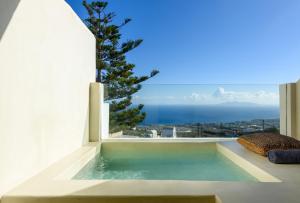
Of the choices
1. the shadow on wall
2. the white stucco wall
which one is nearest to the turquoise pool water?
the white stucco wall

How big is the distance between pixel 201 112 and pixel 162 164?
200 cm

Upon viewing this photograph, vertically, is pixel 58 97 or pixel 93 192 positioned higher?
pixel 58 97

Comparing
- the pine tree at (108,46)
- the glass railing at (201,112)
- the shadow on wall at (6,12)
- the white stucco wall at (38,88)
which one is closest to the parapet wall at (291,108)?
the glass railing at (201,112)

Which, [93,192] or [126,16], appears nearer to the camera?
[93,192]

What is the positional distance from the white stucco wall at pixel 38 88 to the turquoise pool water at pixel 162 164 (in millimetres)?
561

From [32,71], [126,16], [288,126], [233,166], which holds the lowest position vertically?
[233,166]

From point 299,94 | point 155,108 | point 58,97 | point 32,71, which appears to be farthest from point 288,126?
point 32,71

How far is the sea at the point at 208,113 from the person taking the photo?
19.5ft

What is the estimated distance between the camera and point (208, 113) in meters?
6.01

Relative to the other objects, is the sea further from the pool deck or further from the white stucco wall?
the pool deck

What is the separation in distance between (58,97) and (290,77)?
45.8 ft

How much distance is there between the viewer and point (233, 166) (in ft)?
12.7

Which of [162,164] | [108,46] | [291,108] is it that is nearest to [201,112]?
[291,108]

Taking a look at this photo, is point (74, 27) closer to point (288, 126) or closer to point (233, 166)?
point (233, 166)
